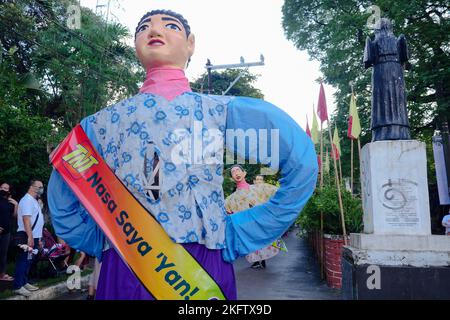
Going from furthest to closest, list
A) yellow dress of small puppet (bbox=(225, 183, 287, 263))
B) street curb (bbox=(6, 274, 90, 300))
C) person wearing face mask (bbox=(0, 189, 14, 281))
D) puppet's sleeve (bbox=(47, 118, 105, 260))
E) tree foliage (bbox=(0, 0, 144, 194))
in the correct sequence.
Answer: tree foliage (bbox=(0, 0, 144, 194)) < yellow dress of small puppet (bbox=(225, 183, 287, 263)) < person wearing face mask (bbox=(0, 189, 14, 281)) < street curb (bbox=(6, 274, 90, 300)) < puppet's sleeve (bbox=(47, 118, 105, 260))

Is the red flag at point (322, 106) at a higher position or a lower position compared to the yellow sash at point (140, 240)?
higher

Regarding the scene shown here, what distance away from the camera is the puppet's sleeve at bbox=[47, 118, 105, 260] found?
270 cm

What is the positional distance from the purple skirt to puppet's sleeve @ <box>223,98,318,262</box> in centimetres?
9

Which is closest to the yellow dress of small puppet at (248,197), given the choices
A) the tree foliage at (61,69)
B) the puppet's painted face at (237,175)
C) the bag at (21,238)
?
the puppet's painted face at (237,175)

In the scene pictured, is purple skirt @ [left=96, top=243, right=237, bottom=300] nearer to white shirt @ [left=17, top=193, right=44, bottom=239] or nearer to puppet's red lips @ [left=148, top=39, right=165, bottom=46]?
puppet's red lips @ [left=148, top=39, right=165, bottom=46]

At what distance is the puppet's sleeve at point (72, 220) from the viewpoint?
270 centimetres

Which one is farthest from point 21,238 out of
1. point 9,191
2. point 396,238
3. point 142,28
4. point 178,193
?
point 396,238

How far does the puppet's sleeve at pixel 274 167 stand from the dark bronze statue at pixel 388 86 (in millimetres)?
2430

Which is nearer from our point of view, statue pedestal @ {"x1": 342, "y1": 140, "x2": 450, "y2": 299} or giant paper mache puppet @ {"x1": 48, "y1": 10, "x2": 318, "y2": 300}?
giant paper mache puppet @ {"x1": 48, "y1": 10, "x2": 318, "y2": 300}

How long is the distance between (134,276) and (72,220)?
0.68 metres

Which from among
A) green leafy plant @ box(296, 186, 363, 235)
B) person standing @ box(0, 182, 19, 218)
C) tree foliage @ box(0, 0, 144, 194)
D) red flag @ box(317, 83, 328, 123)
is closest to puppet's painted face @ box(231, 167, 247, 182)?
green leafy plant @ box(296, 186, 363, 235)

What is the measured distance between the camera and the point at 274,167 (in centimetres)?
257

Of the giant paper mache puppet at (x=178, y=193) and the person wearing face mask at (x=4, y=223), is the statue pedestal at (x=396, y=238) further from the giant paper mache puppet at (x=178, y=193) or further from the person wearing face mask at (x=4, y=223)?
the person wearing face mask at (x=4, y=223)

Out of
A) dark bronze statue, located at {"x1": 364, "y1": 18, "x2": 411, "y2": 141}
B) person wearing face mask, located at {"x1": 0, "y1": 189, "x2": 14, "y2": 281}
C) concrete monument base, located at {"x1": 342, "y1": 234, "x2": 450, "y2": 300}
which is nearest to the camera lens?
concrete monument base, located at {"x1": 342, "y1": 234, "x2": 450, "y2": 300}
